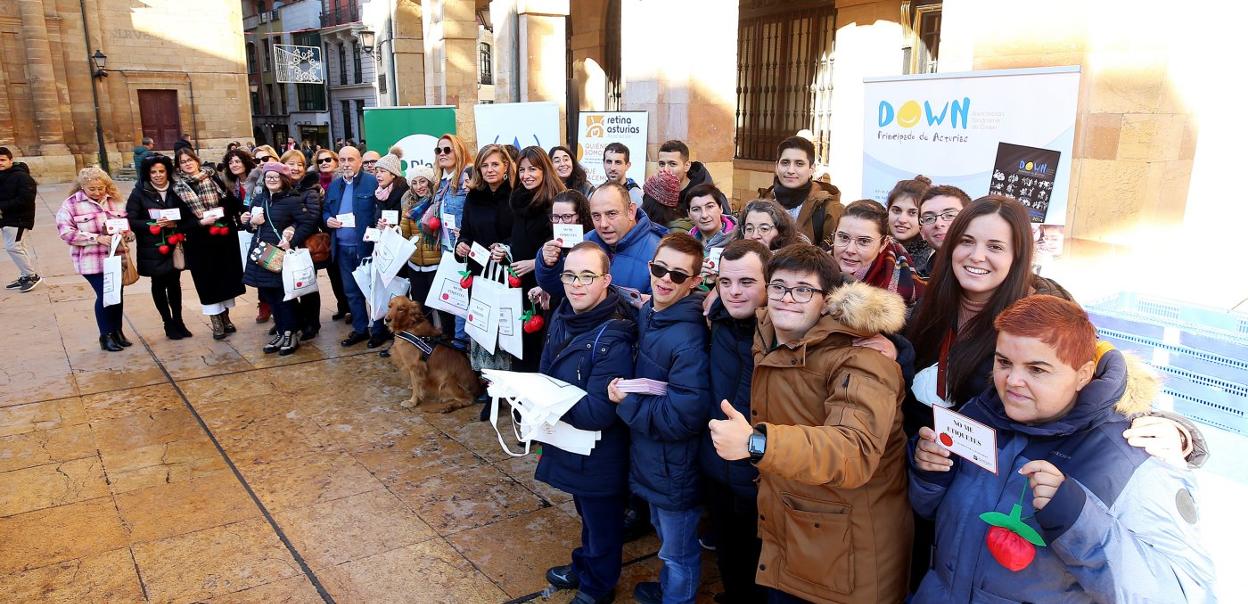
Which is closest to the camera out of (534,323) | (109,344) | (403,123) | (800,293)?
(800,293)

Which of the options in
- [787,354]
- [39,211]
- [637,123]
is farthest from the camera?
[39,211]

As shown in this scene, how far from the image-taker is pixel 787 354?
8.23 ft

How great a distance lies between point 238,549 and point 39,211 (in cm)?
1987

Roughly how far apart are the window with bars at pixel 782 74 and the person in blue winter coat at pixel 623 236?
804 cm

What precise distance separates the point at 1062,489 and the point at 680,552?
1761 millimetres

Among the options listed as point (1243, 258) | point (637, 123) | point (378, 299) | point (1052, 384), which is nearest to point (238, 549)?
point (378, 299)

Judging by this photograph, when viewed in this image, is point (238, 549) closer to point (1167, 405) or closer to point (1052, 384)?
point (1052, 384)

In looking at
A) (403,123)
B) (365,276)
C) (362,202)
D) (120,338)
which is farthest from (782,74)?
(120,338)

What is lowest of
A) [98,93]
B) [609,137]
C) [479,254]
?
[479,254]

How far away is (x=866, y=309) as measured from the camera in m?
2.36

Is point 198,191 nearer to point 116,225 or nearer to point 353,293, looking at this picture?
point 116,225

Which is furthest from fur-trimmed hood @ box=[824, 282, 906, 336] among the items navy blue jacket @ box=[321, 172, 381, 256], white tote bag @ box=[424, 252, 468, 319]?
navy blue jacket @ box=[321, 172, 381, 256]

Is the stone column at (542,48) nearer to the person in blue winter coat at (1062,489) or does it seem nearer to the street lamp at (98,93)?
the person in blue winter coat at (1062,489)

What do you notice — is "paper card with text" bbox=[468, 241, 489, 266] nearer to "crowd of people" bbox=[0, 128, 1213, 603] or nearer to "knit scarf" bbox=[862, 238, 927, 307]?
"crowd of people" bbox=[0, 128, 1213, 603]
